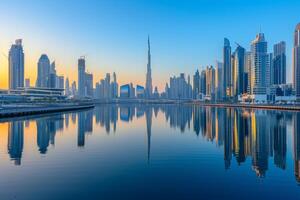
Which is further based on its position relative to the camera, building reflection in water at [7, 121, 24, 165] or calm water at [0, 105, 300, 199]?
building reflection in water at [7, 121, 24, 165]

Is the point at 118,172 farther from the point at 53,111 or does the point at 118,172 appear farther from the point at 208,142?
the point at 53,111

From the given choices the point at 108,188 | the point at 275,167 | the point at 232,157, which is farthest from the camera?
the point at 232,157

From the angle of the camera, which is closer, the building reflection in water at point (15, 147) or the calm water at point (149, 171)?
the calm water at point (149, 171)

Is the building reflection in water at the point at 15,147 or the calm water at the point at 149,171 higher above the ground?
the building reflection in water at the point at 15,147

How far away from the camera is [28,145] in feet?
125

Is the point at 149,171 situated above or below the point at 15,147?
below

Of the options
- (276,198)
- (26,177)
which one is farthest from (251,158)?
(26,177)

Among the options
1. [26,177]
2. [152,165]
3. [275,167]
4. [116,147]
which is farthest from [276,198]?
[116,147]

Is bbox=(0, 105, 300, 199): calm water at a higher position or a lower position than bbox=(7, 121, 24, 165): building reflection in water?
lower

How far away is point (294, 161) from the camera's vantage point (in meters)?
29.2

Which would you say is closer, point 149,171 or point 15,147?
point 149,171

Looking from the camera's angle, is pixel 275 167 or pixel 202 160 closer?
pixel 275 167

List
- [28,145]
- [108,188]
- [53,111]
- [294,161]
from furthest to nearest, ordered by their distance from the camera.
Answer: [53,111], [28,145], [294,161], [108,188]

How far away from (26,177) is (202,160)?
16871 millimetres
